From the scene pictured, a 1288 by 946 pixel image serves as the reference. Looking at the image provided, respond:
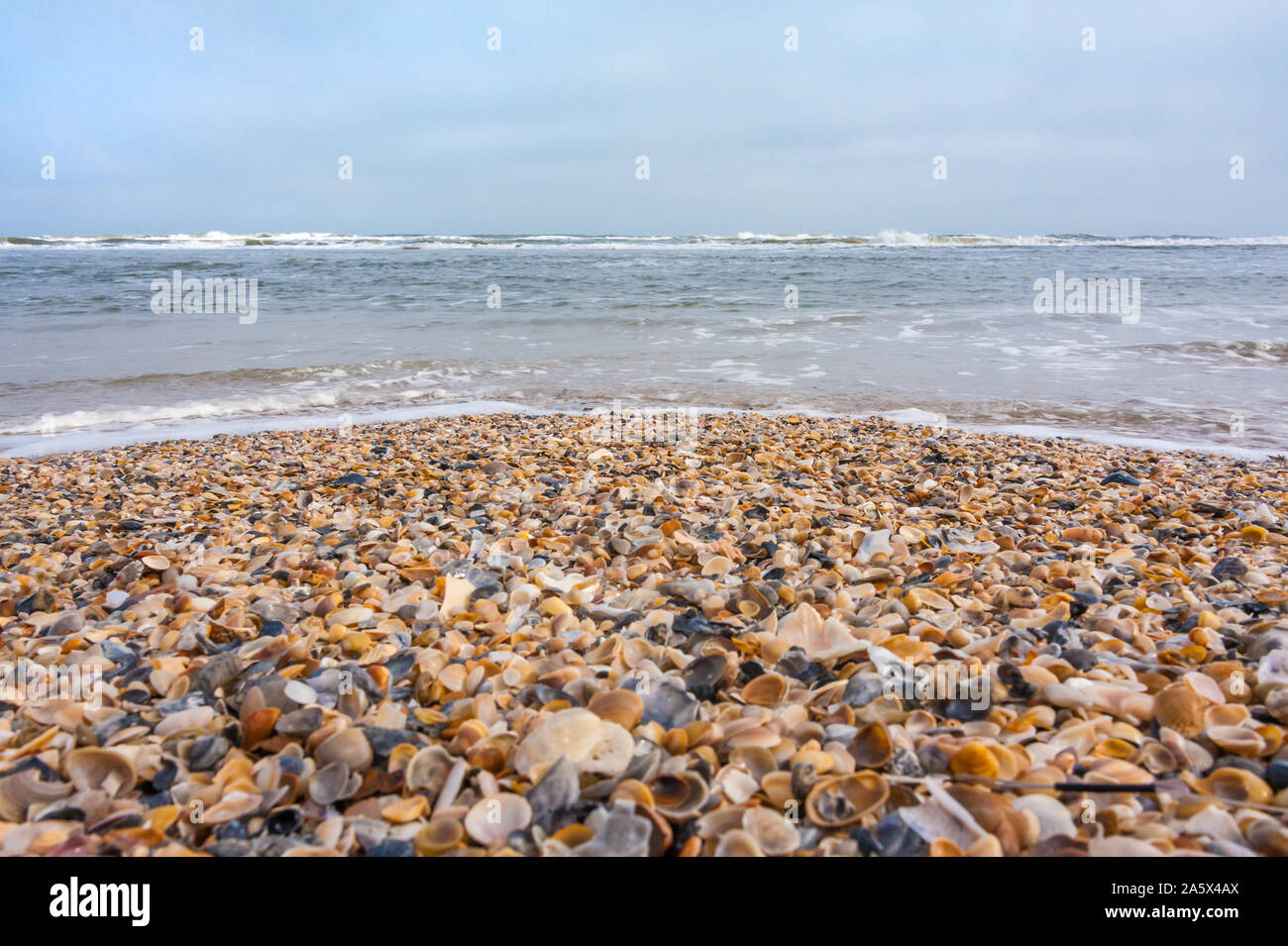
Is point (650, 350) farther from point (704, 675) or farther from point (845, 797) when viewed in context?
point (845, 797)

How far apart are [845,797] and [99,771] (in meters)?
1.64

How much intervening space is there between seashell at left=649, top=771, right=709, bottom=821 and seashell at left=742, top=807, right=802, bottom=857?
4.0 inches

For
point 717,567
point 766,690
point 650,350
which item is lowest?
point 766,690

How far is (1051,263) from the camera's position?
96.3 ft

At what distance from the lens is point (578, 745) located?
63.3 inches

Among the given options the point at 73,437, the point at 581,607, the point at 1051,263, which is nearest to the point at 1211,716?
the point at 581,607

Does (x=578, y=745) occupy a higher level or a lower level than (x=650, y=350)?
lower

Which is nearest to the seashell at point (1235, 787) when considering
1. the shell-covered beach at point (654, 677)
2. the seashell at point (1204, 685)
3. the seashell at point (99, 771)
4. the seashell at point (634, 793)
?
the shell-covered beach at point (654, 677)

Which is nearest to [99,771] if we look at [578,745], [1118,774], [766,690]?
[578,745]

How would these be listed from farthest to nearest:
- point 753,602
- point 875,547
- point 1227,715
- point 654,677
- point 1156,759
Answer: point 875,547
point 753,602
point 654,677
point 1227,715
point 1156,759

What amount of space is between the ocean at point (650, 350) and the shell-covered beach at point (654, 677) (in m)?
4.12

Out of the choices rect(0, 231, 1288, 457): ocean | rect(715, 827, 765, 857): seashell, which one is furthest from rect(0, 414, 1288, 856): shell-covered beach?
rect(0, 231, 1288, 457): ocean
